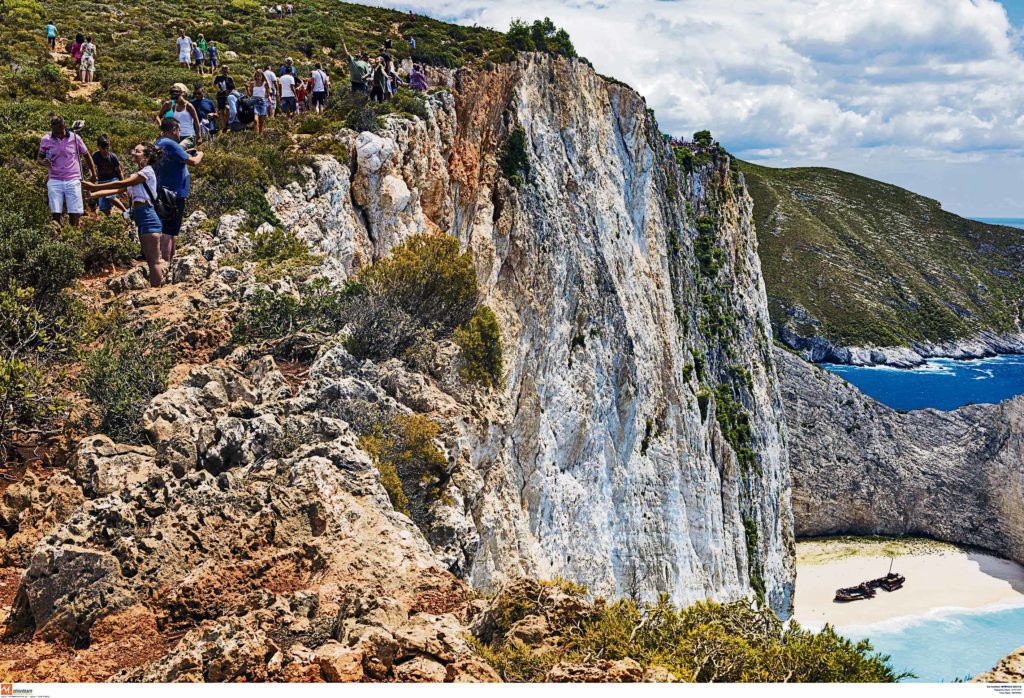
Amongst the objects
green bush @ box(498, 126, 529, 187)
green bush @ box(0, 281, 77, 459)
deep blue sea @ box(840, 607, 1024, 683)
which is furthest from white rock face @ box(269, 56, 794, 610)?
deep blue sea @ box(840, 607, 1024, 683)

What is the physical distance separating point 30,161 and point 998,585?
206 feet

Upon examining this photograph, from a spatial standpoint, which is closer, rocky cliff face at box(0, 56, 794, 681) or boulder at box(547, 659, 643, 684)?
boulder at box(547, 659, 643, 684)

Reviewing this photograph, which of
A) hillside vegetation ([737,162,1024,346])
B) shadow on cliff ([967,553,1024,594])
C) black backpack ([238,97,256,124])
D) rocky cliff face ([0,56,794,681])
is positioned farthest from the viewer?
hillside vegetation ([737,162,1024,346])

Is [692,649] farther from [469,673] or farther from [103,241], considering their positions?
[103,241]

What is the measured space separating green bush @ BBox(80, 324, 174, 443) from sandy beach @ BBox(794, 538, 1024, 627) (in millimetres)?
47387

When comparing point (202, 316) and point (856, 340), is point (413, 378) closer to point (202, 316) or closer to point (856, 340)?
point (202, 316)

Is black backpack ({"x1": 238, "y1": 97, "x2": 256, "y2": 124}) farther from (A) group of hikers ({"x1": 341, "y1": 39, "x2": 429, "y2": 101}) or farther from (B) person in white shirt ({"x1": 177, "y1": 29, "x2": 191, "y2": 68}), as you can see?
(B) person in white shirt ({"x1": 177, "y1": 29, "x2": 191, "y2": 68})

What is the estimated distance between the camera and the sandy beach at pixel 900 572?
160 feet

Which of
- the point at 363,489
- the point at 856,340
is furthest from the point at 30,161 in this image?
the point at 856,340

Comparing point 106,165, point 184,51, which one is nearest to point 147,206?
point 106,165

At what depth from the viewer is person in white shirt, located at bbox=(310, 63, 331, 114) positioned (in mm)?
19203

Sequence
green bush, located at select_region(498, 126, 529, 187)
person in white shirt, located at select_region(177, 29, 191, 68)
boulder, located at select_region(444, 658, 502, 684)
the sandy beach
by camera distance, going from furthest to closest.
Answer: the sandy beach
person in white shirt, located at select_region(177, 29, 191, 68)
green bush, located at select_region(498, 126, 529, 187)
boulder, located at select_region(444, 658, 502, 684)

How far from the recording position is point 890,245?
440ft

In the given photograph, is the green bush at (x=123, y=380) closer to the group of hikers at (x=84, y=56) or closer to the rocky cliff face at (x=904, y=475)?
the group of hikers at (x=84, y=56)
